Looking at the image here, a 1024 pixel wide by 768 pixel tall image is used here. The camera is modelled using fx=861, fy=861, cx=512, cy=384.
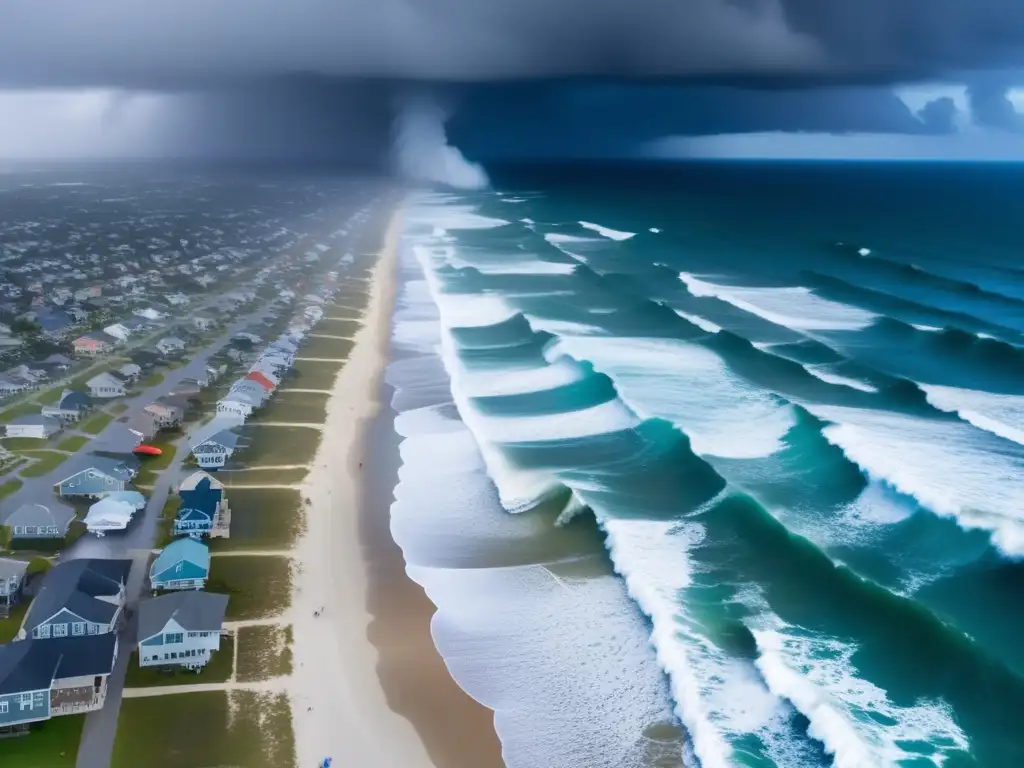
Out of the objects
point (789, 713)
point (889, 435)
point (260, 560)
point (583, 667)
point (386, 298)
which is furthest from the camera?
point (386, 298)

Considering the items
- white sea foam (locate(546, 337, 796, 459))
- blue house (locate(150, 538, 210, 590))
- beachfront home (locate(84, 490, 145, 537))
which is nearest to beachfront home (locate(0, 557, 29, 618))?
beachfront home (locate(84, 490, 145, 537))

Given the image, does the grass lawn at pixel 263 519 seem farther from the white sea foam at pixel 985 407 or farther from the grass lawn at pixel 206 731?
the white sea foam at pixel 985 407

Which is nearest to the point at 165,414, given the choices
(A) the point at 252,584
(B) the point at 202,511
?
(B) the point at 202,511

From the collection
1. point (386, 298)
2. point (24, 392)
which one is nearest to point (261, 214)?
point (386, 298)

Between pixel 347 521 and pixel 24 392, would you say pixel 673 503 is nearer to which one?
pixel 347 521

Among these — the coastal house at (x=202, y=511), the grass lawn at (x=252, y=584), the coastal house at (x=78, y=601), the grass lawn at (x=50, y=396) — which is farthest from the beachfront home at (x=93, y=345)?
the grass lawn at (x=252, y=584)

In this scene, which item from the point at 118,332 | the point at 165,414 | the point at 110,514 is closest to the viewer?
the point at 110,514

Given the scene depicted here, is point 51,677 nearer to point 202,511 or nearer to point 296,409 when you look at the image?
point 202,511
